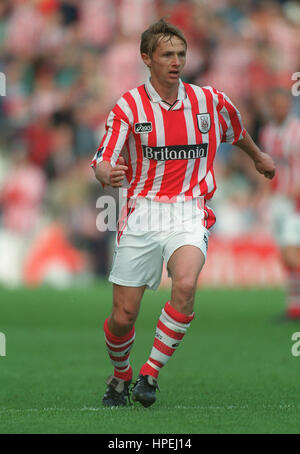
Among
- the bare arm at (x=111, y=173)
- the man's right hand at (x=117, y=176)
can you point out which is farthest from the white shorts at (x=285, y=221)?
→ the man's right hand at (x=117, y=176)

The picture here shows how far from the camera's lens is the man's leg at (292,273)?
10.7 meters

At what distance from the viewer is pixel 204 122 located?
570 cm

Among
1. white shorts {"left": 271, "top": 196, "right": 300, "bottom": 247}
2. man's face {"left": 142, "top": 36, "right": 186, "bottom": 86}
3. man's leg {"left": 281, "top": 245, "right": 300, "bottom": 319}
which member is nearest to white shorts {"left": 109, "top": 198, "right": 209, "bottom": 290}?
man's face {"left": 142, "top": 36, "right": 186, "bottom": 86}

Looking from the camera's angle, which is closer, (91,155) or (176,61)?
(176,61)

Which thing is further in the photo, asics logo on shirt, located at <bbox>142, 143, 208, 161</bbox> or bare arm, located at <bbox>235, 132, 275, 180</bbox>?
bare arm, located at <bbox>235, 132, 275, 180</bbox>

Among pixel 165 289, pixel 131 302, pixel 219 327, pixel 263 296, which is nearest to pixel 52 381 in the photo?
pixel 131 302

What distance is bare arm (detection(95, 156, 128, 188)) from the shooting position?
5.12 m

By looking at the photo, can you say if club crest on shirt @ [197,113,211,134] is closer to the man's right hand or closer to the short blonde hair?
the short blonde hair

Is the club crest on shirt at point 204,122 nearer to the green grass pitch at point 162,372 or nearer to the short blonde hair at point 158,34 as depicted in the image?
the short blonde hair at point 158,34

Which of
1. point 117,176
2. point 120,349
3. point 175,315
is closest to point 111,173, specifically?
point 117,176

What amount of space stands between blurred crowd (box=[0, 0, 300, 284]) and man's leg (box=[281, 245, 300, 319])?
447 cm

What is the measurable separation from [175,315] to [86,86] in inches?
488

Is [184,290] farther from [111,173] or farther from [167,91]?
[167,91]

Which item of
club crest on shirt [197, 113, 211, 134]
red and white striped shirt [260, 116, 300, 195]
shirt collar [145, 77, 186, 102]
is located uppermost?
red and white striped shirt [260, 116, 300, 195]
